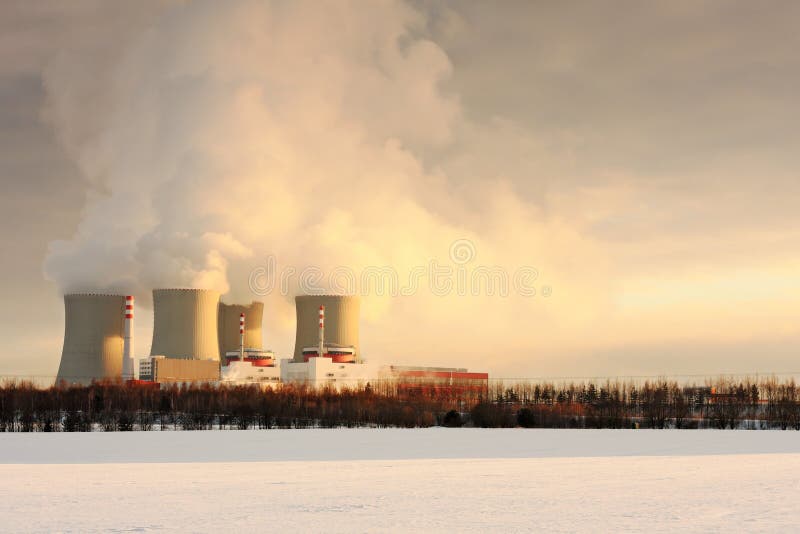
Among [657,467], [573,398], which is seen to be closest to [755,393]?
[573,398]

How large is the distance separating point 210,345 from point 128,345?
496 centimetres

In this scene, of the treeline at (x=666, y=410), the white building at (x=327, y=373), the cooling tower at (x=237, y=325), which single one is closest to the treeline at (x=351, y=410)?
the treeline at (x=666, y=410)

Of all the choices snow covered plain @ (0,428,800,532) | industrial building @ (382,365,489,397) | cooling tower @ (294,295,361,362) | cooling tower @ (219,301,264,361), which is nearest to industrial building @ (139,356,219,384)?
cooling tower @ (294,295,361,362)

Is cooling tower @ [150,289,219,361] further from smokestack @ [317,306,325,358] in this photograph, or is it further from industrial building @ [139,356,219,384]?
smokestack @ [317,306,325,358]

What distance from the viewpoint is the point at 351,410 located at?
3878 cm

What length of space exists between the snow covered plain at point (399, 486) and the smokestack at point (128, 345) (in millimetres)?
31720

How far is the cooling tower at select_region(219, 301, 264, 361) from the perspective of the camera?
64188 millimetres

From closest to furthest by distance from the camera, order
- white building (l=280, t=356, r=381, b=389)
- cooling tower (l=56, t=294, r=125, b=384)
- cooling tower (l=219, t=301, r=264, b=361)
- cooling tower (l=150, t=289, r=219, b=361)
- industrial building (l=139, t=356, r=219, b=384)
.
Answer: cooling tower (l=56, t=294, r=125, b=384), cooling tower (l=150, t=289, r=219, b=361), industrial building (l=139, t=356, r=219, b=384), white building (l=280, t=356, r=381, b=389), cooling tower (l=219, t=301, r=264, b=361)

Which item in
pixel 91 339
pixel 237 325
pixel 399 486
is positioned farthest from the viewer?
pixel 237 325

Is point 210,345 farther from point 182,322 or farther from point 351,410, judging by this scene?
point 351,410

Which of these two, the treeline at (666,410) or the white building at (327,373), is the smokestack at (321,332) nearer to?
the white building at (327,373)

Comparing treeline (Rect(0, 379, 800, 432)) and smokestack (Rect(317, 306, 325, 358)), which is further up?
smokestack (Rect(317, 306, 325, 358))

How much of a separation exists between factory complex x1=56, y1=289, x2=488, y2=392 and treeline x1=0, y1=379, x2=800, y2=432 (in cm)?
609

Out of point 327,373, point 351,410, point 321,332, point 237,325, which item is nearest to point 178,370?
point 321,332
